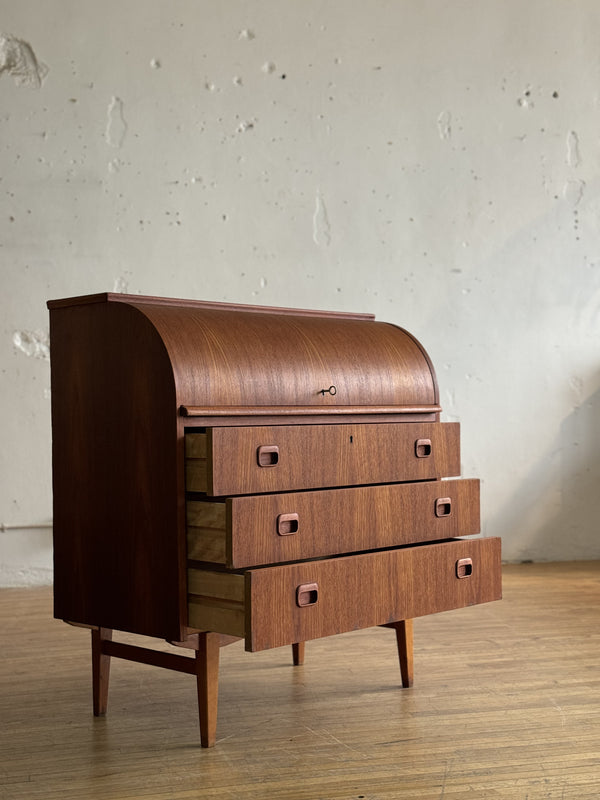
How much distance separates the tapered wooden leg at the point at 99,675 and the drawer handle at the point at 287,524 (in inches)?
24.9

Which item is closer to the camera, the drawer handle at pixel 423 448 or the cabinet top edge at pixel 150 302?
the cabinet top edge at pixel 150 302

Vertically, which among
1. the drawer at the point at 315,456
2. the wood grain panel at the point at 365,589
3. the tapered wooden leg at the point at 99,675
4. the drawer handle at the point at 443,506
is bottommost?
the tapered wooden leg at the point at 99,675

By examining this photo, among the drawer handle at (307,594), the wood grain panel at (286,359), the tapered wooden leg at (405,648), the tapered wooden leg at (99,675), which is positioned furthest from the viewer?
the tapered wooden leg at (405,648)

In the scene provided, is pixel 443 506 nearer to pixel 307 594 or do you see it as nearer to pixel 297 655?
pixel 307 594

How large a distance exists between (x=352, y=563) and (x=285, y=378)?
1.58ft

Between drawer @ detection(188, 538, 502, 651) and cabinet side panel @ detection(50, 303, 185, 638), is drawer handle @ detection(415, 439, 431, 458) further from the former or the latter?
cabinet side panel @ detection(50, 303, 185, 638)

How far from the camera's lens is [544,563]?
506 cm

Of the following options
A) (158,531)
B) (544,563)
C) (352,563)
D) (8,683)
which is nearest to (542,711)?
(352,563)

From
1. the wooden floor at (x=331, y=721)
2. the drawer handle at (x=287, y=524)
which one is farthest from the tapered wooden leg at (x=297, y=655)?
the drawer handle at (x=287, y=524)

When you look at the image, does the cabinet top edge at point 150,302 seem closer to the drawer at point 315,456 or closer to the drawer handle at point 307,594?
the drawer at point 315,456

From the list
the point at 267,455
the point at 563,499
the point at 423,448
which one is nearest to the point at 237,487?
the point at 267,455

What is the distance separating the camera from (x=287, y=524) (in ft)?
7.25

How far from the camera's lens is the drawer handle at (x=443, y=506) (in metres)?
2.57

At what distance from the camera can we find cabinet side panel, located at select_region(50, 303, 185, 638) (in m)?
2.21
